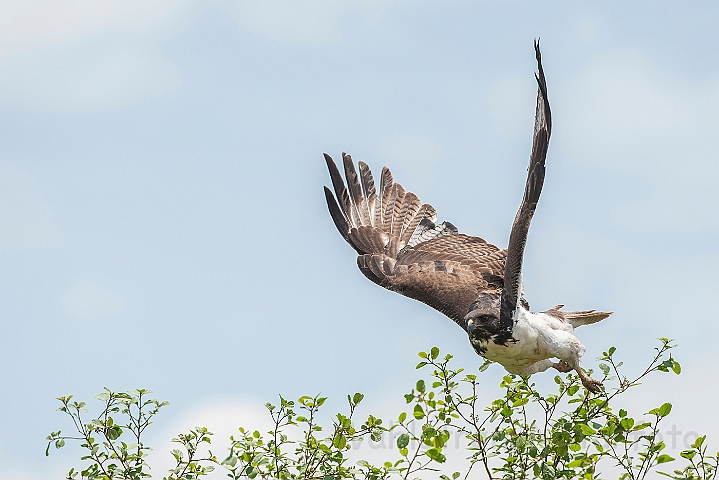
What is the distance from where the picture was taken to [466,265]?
10.0 meters

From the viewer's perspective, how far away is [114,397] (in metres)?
5.88

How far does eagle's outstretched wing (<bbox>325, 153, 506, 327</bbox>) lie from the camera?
9.62m

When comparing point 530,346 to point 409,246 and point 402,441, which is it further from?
point 402,441

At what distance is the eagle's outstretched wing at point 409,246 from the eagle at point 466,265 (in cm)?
1

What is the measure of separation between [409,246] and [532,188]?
3.60 metres

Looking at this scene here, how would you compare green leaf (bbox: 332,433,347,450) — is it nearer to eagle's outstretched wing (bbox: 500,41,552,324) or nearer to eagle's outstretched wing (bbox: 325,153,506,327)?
eagle's outstretched wing (bbox: 500,41,552,324)

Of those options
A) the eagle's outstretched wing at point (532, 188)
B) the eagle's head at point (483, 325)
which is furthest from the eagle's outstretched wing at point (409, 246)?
the eagle's outstretched wing at point (532, 188)

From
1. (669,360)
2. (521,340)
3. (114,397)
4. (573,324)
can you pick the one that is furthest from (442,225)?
(114,397)

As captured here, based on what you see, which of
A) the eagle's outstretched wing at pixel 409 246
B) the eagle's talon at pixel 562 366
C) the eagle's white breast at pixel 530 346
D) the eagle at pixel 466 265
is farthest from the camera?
the eagle's outstretched wing at pixel 409 246

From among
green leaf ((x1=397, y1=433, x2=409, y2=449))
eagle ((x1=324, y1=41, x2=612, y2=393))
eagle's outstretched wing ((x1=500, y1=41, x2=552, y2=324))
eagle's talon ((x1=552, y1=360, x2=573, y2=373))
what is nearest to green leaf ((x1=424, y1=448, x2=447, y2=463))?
green leaf ((x1=397, y1=433, x2=409, y2=449))

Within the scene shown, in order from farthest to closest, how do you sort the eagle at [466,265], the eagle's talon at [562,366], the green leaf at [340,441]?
the eagle's talon at [562,366], the eagle at [466,265], the green leaf at [340,441]

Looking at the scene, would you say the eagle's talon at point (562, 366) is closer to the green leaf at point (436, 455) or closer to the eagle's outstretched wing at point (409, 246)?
the eagle's outstretched wing at point (409, 246)

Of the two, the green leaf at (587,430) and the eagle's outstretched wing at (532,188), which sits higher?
the eagle's outstretched wing at (532,188)

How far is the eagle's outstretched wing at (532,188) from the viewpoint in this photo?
732 centimetres
